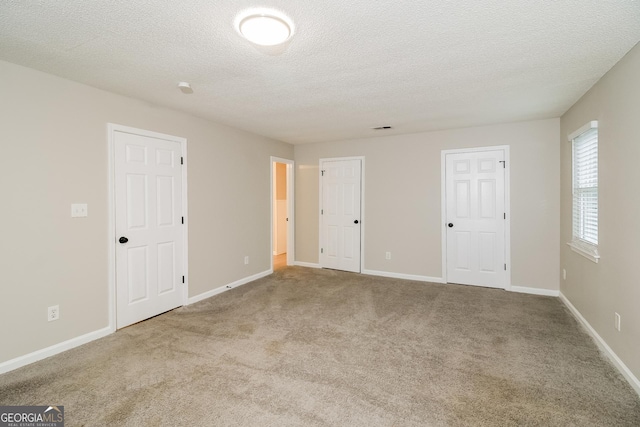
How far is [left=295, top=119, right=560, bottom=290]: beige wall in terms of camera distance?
4207 millimetres

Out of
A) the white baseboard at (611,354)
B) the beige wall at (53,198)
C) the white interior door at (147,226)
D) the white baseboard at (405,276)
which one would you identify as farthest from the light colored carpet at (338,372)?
the white baseboard at (405,276)

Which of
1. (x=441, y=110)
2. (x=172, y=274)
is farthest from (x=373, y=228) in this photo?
(x=172, y=274)

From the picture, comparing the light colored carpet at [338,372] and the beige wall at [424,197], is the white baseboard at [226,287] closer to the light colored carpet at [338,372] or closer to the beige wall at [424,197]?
the light colored carpet at [338,372]

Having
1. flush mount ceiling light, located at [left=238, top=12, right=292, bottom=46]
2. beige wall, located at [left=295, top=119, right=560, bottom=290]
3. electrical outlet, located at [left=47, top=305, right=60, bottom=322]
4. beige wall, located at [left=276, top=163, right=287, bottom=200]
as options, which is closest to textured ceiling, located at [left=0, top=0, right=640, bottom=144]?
flush mount ceiling light, located at [left=238, top=12, right=292, bottom=46]

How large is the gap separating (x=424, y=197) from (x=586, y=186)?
6.71 feet

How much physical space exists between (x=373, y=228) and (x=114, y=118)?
3.94 metres

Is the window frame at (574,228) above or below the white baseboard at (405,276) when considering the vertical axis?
above

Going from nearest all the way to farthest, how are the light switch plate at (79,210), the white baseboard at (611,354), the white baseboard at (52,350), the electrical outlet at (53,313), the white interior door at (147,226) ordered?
the white baseboard at (611,354)
the white baseboard at (52,350)
the electrical outlet at (53,313)
the light switch plate at (79,210)
the white interior door at (147,226)

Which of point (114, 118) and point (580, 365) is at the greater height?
point (114, 118)

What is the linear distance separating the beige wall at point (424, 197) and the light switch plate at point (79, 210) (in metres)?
3.64

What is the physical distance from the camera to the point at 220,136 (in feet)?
14.2

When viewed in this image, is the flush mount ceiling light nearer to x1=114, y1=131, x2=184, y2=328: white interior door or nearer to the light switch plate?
x1=114, y1=131, x2=184, y2=328: white interior door

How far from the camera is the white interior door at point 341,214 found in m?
5.51

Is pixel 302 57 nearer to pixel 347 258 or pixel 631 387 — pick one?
pixel 631 387
